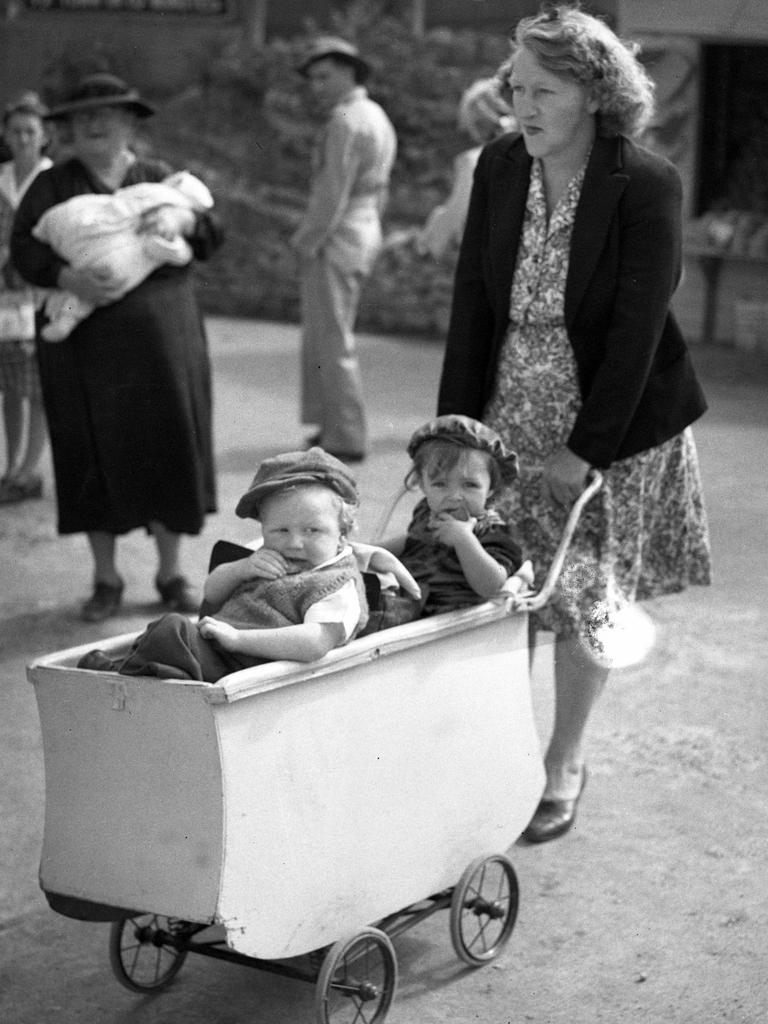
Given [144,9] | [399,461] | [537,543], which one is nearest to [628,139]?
[537,543]

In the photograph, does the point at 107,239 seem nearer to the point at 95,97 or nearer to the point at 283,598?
the point at 95,97

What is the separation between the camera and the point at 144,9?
1650 centimetres

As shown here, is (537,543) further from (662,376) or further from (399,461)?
(399,461)

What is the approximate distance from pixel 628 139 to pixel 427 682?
149 cm

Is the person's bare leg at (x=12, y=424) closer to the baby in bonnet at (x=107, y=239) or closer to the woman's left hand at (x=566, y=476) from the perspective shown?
the baby in bonnet at (x=107, y=239)

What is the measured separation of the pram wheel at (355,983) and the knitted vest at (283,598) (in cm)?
60

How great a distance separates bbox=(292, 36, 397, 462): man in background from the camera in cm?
839

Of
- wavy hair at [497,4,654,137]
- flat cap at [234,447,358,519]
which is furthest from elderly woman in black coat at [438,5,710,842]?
flat cap at [234,447,358,519]

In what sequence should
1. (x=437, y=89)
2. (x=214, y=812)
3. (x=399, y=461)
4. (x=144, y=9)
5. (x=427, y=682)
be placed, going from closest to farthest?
(x=214, y=812)
(x=427, y=682)
(x=399, y=461)
(x=437, y=89)
(x=144, y=9)

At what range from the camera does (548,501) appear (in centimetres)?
427

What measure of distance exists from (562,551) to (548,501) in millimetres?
420

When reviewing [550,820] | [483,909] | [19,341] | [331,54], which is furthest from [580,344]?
[331,54]

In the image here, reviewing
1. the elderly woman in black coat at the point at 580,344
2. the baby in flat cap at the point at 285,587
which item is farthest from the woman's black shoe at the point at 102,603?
the baby in flat cap at the point at 285,587

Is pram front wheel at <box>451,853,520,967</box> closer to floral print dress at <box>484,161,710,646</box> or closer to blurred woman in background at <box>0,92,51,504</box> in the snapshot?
floral print dress at <box>484,161,710,646</box>
